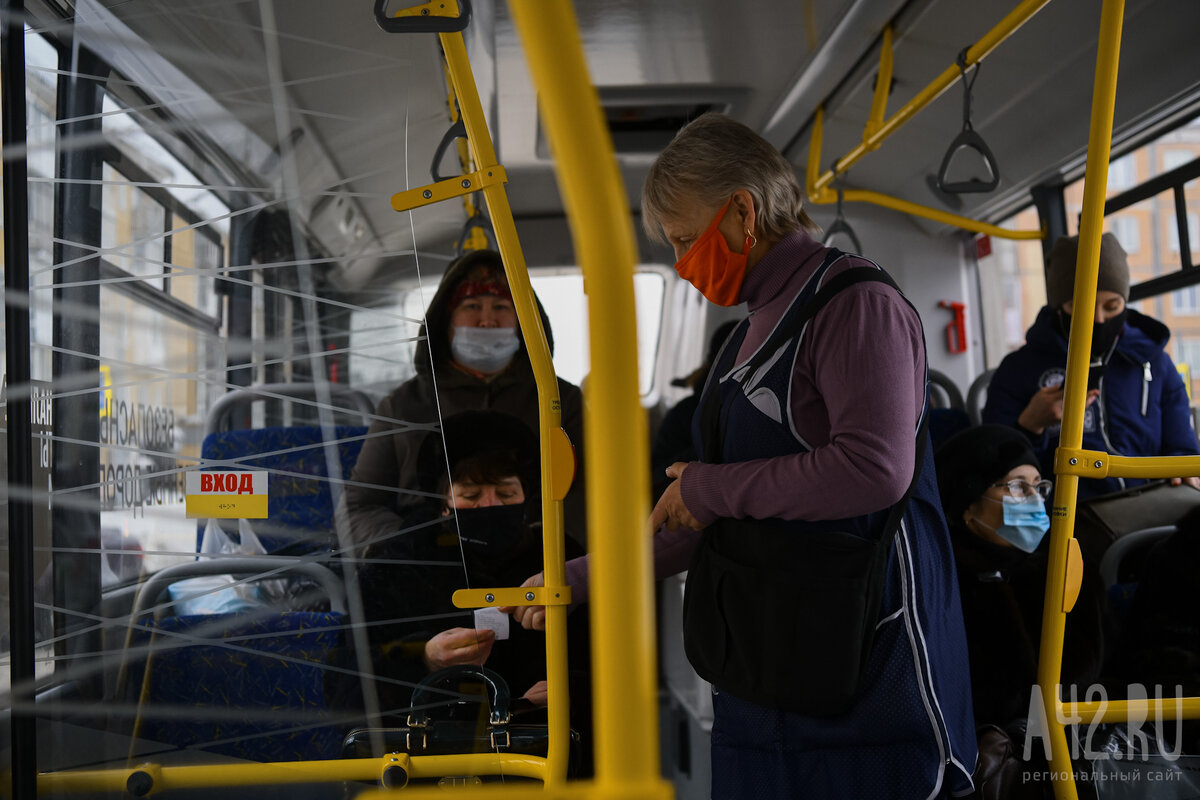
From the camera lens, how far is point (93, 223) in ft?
4.82

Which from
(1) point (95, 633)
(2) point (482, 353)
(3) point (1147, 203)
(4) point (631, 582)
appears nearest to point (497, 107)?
(2) point (482, 353)

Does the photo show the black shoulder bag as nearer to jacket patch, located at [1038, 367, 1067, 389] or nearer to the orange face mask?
the orange face mask

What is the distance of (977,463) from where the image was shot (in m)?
2.44

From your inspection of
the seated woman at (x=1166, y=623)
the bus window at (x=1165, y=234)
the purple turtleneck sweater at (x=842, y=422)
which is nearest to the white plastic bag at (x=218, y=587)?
the purple turtleneck sweater at (x=842, y=422)

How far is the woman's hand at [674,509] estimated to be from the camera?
1.42 meters

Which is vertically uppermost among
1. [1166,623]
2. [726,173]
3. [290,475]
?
[726,173]

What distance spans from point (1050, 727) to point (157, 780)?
5.31 ft

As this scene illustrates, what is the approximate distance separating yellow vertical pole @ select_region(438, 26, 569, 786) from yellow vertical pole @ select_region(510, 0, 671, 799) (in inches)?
33.5

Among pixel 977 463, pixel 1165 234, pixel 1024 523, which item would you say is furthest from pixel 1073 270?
pixel 1024 523

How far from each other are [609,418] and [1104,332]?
3.06 m

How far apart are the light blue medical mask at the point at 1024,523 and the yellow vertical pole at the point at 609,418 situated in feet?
6.65

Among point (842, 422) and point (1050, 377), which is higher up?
point (1050, 377)

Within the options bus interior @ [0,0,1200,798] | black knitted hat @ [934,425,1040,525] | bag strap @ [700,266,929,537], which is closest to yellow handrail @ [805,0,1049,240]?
bus interior @ [0,0,1200,798]

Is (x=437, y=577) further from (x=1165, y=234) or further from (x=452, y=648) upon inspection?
(x=1165, y=234)
